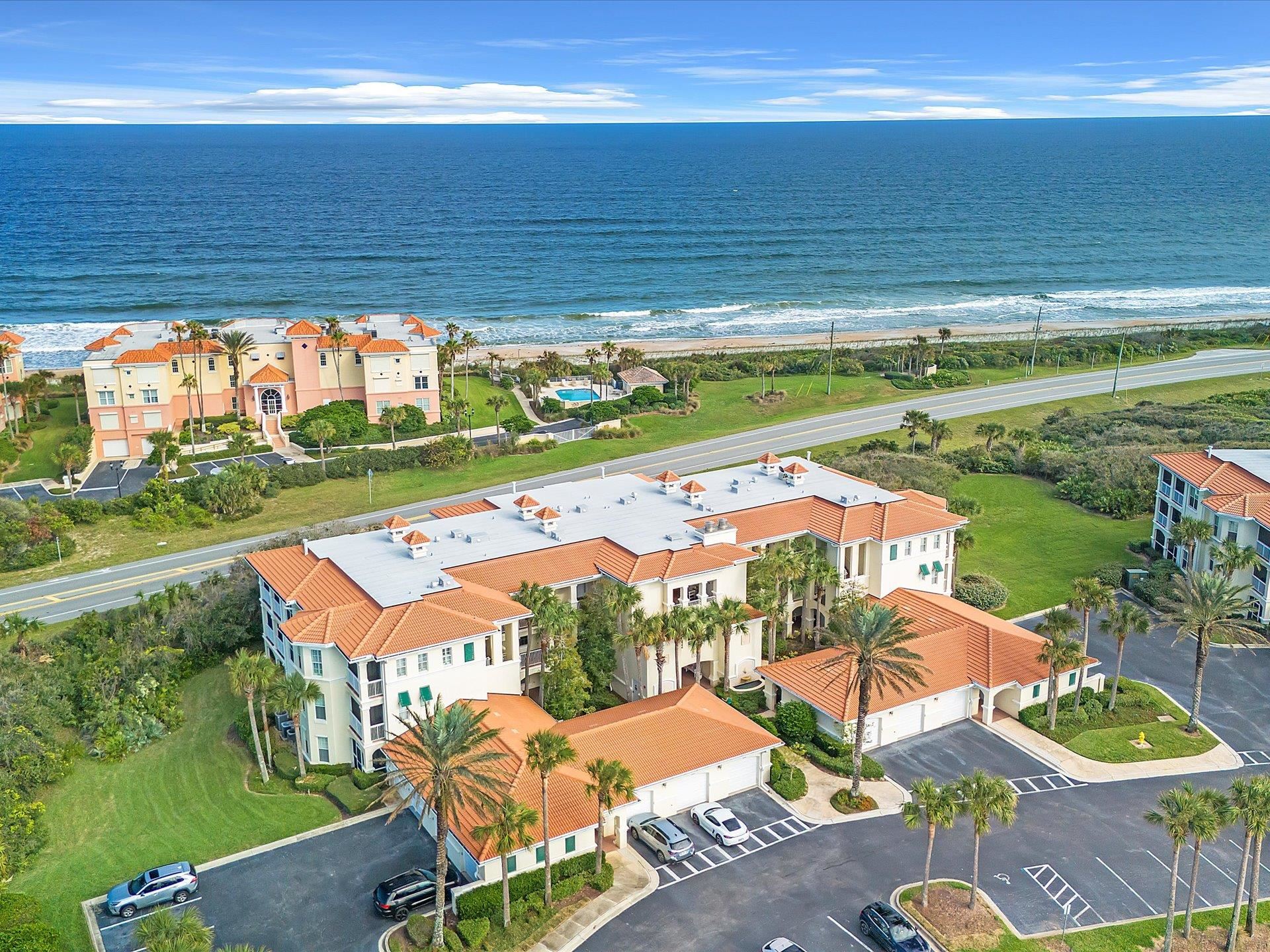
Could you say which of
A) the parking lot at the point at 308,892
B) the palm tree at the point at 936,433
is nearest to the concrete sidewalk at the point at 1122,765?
the parking lot at the point at 308,892

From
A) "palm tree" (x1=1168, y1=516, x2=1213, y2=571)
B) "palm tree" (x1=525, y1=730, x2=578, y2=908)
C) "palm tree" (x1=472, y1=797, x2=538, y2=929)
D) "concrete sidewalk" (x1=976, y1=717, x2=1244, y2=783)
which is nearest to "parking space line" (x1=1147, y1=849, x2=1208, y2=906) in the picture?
"concrete sidewalk" (x1=976, y1=717, x2=1244, y2=783)

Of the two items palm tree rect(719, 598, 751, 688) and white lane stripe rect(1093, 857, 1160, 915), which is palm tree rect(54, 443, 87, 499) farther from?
white lane stripe rect(1093, 857, 1160, 915)

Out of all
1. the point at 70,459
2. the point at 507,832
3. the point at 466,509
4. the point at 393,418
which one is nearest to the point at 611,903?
the point at 507,832

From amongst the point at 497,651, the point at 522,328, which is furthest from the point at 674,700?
the point at 522,328

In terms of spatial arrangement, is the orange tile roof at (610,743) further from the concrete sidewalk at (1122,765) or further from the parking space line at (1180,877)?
the parking space line at (1180,877)

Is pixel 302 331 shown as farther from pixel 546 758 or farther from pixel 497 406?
pixel 546 758
